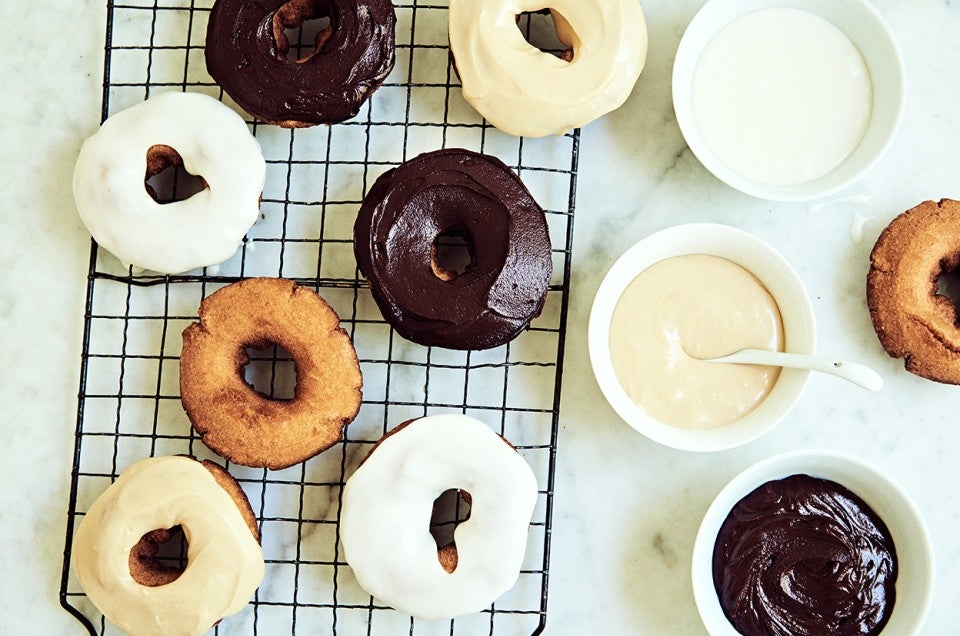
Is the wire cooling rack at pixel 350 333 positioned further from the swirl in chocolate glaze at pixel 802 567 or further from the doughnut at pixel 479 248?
the swirl in chocolate glaze at pixel 802 567

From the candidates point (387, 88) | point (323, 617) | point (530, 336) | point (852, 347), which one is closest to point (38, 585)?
point (323, 617)

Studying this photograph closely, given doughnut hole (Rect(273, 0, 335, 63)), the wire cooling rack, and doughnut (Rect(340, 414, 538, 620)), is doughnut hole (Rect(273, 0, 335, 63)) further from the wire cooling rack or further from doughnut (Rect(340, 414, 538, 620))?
doughnut (Rect(340, 414, 538, 620))

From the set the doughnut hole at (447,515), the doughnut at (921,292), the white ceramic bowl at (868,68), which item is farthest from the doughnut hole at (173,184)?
the doughnut at (921,292)

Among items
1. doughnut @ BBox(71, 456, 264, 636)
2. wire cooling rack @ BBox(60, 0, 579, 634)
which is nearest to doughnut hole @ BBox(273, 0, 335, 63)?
wire cooling rack @ BBox(60, 0, 579, 634)

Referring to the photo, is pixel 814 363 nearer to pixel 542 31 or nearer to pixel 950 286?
pixel 950 286

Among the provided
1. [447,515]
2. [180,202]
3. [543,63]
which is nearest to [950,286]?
[543,63]

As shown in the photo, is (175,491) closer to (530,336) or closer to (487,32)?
(530,336)
